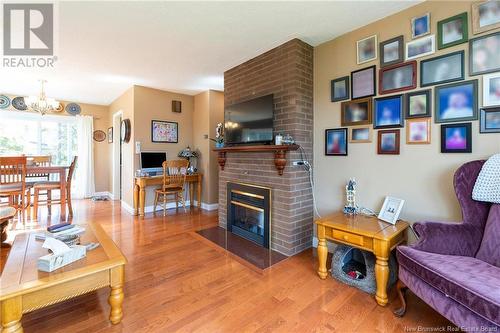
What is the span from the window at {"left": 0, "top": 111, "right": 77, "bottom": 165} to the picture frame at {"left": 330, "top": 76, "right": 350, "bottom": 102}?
590 centimetres

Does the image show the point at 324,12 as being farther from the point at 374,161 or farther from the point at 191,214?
the point at 191,214

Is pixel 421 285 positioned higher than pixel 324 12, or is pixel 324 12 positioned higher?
pixel 324 12

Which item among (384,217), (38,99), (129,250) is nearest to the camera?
(384,217)

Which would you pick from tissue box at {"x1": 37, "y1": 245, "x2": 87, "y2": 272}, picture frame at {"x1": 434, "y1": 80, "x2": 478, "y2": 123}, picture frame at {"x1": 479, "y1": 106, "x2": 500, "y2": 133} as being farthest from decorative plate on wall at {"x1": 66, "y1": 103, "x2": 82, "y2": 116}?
picture frame at {"x1": 479, "y1": 106, "x2": 500, "y2": 133}

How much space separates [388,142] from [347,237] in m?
0.95

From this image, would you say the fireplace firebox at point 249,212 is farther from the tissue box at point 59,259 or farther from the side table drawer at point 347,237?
the tissue box at point 59,259

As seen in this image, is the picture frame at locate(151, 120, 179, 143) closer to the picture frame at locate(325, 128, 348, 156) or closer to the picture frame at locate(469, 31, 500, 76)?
the picture frame at locate(325, 128, 348, 156)

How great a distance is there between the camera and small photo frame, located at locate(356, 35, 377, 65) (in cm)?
220

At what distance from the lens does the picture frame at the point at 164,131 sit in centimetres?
444

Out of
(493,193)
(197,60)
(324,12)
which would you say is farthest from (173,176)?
(493,193)

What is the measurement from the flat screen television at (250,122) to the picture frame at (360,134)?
836mm

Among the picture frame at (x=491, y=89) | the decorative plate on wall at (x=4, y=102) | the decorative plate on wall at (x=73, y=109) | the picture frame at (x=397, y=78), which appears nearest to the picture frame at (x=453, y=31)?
the picture frame at (x=397, y=78)

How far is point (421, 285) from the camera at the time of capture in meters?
1.38

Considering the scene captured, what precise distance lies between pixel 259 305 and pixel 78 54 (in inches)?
Answer: 135
